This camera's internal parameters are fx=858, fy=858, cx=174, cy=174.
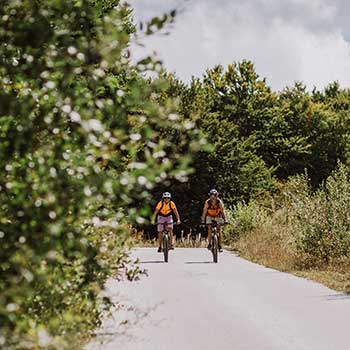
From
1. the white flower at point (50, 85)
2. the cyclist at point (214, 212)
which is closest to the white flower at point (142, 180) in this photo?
the white flower at point (50, 85)

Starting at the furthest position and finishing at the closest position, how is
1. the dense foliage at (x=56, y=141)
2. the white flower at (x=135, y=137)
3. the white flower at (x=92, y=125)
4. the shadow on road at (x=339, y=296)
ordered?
1. the shadow on road at (x=339, y=296)
2. the white flower at (x=135, y=137)
3. the white flower at (x=92, y=125)
4. the dense foliage at (x=56, y=141)

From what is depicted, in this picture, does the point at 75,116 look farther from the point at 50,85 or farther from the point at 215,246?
the point at 215,246

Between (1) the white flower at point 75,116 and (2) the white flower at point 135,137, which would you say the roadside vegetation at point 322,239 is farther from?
(1) the white flower at point 75,116

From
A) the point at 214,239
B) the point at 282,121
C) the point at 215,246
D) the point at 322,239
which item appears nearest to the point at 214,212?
the point at 214,239

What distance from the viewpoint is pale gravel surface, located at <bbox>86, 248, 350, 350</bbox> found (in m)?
9.89

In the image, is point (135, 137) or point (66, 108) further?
point (135, 137)

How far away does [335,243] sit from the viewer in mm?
19062

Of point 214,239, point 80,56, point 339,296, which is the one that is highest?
point 214,239

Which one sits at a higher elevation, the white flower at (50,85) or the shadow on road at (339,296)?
the white flower at (50,85)

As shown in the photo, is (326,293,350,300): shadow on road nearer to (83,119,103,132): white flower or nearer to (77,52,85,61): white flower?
(83,119,103,132): white flower

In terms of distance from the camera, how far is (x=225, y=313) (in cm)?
1256

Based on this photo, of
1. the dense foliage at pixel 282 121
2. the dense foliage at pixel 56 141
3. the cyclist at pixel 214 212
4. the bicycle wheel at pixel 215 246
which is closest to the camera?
the dense foliage at pixel 56 141

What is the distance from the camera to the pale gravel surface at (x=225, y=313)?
9.89 metres

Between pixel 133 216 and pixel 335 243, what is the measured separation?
48.4ft
